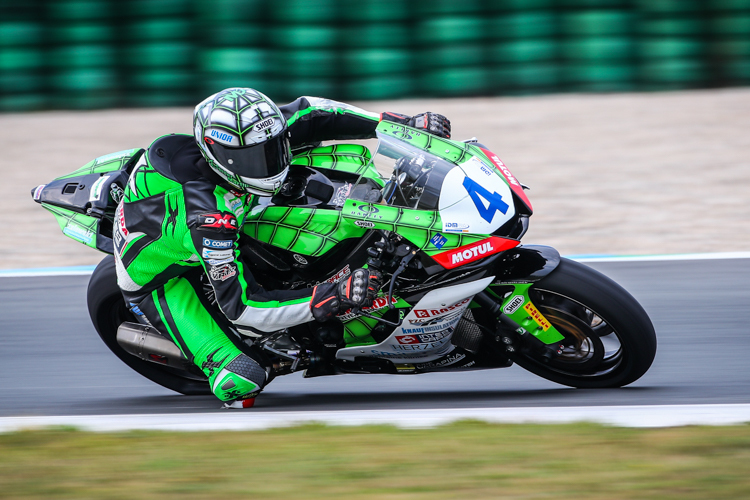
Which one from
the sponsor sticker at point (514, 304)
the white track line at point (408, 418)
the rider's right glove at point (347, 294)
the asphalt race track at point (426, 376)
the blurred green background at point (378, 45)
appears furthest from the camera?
the blurred green background at point (378, 45)

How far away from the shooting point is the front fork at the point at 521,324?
12.1 ft

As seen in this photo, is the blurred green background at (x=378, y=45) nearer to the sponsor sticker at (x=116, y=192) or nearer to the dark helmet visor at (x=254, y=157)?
the sponsor sticker at (x=116, y=192)

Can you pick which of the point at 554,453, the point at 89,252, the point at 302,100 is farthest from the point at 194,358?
the point at 89,252

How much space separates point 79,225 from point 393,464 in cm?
205

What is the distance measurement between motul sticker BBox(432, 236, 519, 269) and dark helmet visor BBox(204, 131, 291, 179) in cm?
76

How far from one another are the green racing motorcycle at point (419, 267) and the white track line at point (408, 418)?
0.25 m

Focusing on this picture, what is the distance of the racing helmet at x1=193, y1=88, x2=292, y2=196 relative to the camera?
11.3ft

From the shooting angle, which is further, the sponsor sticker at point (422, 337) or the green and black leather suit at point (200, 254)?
the sponsor sticker at point (422, 337)

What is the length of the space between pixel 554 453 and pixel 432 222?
1.00 m

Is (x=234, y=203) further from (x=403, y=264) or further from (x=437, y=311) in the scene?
(x=437, y=311)

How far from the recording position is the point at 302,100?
164 inches

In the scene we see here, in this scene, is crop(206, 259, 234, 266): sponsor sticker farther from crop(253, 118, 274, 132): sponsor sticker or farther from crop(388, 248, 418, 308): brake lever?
crop(388, 248, 418, 308): brake lever

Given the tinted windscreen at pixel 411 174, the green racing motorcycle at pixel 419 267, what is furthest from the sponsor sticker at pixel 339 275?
the tinted windscreen at pixel 411 174

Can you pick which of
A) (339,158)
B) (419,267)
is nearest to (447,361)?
(419,267)
